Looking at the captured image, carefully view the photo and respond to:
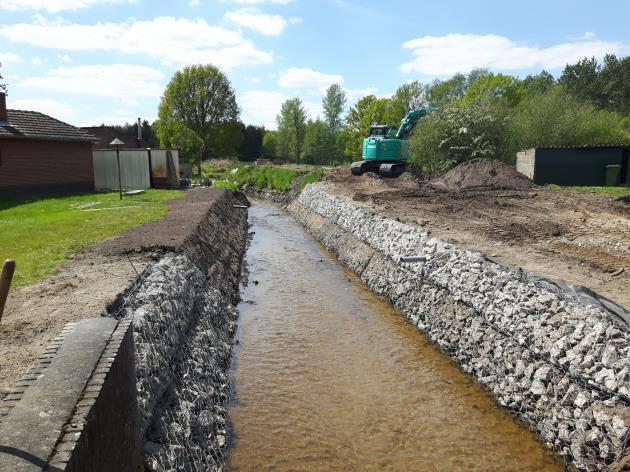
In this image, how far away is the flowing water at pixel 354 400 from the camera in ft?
21.5

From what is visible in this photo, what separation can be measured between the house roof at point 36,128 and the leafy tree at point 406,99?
4050 cm

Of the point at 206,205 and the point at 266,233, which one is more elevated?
the point at 206,205

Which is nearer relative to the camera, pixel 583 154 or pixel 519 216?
pixel 519 216

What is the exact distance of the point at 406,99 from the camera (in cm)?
6203

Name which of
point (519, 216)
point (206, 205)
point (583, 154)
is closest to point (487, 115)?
point (583, 154)

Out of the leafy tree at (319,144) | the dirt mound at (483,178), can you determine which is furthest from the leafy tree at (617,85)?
the dirt mound at (483,178)

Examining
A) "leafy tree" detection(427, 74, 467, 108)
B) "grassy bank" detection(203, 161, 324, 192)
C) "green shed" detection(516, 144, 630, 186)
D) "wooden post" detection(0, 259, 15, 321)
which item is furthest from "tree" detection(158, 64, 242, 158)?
"wooden post" detection(0, 259, 15, 321)

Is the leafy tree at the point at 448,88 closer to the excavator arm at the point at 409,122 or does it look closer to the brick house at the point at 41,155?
the excavator arm at the point at 409,122

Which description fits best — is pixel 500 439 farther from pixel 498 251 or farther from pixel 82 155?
pixel 82 155

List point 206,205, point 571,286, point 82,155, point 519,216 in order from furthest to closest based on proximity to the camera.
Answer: point 82,155, point 206,205, point 519,216, point 571,286

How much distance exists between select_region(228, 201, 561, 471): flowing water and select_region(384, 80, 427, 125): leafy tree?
48.9 m

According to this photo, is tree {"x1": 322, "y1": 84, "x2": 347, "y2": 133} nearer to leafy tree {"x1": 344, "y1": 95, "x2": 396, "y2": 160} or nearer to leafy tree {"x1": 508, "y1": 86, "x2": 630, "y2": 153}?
leafy tree {"x1": 344, "y1": 95, "x2": 396, "y2": 160}

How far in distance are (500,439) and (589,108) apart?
3180 cm

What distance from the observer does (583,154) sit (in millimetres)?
26016
